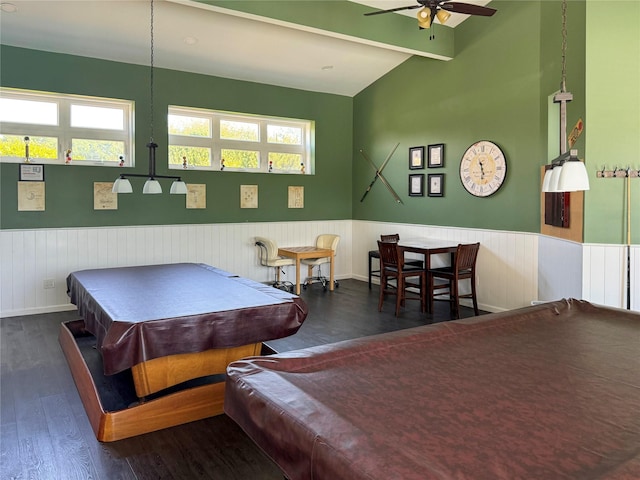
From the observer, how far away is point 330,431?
3.60ft

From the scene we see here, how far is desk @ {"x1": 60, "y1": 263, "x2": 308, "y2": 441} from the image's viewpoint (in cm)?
254

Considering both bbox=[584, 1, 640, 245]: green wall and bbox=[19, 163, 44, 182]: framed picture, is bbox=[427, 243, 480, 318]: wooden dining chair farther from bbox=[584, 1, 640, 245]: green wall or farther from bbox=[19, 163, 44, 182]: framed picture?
bbox=[19, 163, 44, 182]: framed picture

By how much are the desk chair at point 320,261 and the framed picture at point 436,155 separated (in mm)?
1767

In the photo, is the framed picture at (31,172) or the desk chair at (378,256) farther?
the desk chair at (378,256)

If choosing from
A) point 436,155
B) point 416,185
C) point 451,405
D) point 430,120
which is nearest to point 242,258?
point 416,185

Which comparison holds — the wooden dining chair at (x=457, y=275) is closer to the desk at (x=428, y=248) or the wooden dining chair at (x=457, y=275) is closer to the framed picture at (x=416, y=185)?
the desk at (x=428, y=248)

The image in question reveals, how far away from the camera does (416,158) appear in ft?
21.3

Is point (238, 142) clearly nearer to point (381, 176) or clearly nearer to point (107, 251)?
point (381, 176)

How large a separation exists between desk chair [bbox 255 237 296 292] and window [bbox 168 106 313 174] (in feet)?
3.80

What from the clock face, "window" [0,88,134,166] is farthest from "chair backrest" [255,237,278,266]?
the clock face

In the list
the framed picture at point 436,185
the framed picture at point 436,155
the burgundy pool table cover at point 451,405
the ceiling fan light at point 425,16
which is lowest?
the burgundy pool table cover at point 451,405

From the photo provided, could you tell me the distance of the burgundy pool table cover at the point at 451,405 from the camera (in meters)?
0.98

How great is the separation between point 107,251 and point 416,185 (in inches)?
165

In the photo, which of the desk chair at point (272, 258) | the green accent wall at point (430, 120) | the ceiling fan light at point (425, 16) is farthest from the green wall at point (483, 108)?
the desk chair at point (272, 258)
